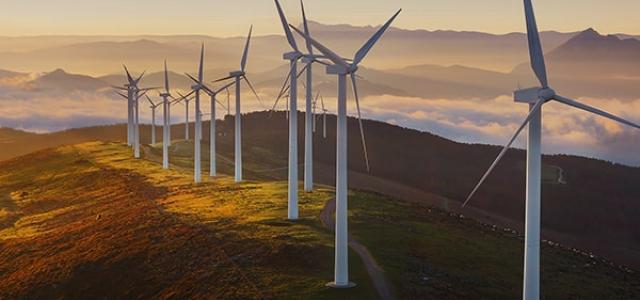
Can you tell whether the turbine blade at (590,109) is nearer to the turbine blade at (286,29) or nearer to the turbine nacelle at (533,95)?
the turbine nacelle at (533,95)

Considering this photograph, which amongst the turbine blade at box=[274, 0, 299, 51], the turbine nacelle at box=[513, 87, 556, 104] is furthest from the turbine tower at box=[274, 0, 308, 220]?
the turbine nacelle at box=[513, 87, 556, 104]

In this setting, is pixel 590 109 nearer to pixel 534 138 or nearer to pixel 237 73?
pixel 534 138

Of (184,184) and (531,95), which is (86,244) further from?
(531,95)

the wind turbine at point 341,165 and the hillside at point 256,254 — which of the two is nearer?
the wind turbine at point 341,165

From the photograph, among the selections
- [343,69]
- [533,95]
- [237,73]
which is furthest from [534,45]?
[237,73]

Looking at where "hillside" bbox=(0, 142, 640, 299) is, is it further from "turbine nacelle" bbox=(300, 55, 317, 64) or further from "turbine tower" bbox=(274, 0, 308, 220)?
"turbine nacelle" bbox=(300, 55, 317, 64)

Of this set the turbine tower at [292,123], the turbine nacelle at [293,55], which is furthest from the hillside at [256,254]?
the turbine nacelle at [293,55]
